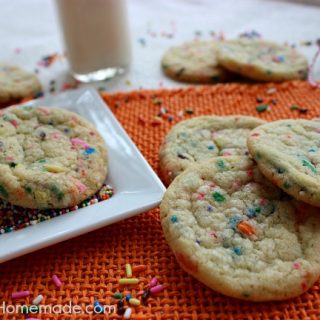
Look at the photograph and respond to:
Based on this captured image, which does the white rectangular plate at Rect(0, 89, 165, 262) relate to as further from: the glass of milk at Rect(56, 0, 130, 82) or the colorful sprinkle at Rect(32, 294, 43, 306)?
the glass of milk at Rect(56, 0, 130, 82)

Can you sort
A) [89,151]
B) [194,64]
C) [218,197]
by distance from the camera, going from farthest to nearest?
[194,64]
[89,151]
[218,197]

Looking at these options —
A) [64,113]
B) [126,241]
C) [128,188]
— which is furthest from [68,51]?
[126,241]

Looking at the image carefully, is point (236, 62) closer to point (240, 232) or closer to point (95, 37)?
point (95, 37)

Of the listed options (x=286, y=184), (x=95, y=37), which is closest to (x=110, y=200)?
(x=286, y=184)

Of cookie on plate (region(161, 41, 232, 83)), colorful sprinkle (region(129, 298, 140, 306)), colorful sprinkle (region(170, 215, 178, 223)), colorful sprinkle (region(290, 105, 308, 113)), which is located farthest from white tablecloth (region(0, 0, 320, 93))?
colorful sprinkle (region(129, 298, 140, 306))

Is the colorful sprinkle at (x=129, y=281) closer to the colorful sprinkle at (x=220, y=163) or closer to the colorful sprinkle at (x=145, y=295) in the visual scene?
the colorful sprinkle at (x=145, y=295)

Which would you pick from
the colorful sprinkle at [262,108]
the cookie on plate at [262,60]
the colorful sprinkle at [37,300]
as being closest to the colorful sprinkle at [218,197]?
the colorful sprinkle at [37,300]
